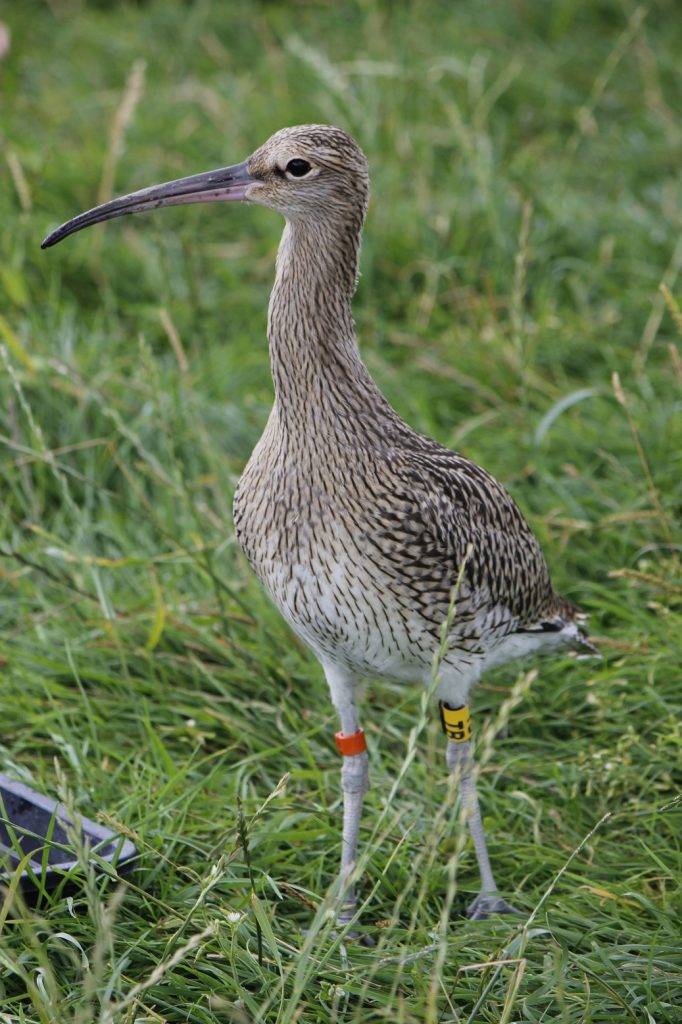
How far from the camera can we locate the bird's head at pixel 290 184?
350 centimetres

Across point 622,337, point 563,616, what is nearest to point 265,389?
point 622,337

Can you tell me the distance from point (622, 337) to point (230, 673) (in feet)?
8.82

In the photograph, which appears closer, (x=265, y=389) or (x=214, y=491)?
(x=214, y=491)

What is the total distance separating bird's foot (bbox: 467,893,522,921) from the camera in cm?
388

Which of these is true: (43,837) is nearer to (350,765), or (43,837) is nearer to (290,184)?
(350,765)

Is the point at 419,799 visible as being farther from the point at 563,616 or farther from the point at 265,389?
the point at 265,389

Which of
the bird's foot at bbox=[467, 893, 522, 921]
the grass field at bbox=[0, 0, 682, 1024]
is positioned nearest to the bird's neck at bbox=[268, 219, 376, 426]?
the grass field at bbox=[0, 0, 682, 1024]

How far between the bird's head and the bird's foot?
1886mm

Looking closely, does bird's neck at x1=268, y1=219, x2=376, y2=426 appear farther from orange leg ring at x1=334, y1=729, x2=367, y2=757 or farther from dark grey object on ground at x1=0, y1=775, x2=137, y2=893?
dark grey object on ground at x1=0, y1=775, x2=137, y2=893

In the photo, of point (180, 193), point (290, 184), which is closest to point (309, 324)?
point (290, 184)

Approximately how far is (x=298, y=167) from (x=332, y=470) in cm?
76

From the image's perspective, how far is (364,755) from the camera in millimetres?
3947

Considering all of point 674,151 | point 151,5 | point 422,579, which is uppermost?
point 151,5

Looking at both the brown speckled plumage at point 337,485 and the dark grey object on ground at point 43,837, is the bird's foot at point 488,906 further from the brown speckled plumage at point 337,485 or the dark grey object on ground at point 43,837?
the dark grey object on ground at point 43,837
